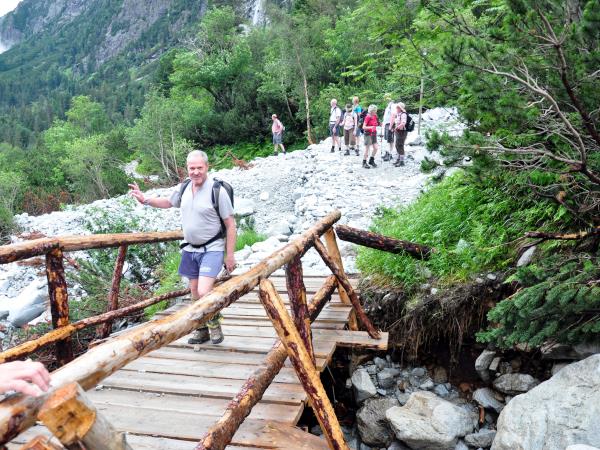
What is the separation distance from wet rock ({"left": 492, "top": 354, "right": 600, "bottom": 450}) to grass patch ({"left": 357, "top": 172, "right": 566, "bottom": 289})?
1.19 metres

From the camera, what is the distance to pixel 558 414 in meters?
3.29

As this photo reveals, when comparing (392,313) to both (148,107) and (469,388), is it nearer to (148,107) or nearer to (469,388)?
(469,388)

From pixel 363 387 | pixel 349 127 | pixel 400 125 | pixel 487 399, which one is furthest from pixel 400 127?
pixel 487 399

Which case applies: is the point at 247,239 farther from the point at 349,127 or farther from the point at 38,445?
the point at 349,127

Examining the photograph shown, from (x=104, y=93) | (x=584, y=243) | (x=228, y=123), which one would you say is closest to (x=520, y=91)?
(x=584, y=243)

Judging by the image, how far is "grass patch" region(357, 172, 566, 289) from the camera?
4836 millimetres

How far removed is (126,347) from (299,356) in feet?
4.48

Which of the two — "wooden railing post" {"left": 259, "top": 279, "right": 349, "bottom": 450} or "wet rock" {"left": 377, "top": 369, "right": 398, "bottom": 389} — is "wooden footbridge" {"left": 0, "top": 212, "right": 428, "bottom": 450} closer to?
"wooden railing post" {"left": 259, "top": 279, "right": 349, "bottom": 450}

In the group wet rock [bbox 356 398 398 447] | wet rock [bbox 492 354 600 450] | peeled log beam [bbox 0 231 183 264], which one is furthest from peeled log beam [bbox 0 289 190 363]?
wet rock [bbox 492 354 600 450]

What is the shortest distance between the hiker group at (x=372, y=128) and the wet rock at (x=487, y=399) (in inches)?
318

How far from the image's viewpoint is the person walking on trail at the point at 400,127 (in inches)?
525

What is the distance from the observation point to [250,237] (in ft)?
31.0

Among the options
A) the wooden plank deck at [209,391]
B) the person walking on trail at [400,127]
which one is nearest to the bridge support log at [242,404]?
the wooden plank deck at [209,391]

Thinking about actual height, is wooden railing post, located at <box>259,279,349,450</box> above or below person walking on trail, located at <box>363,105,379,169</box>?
above
